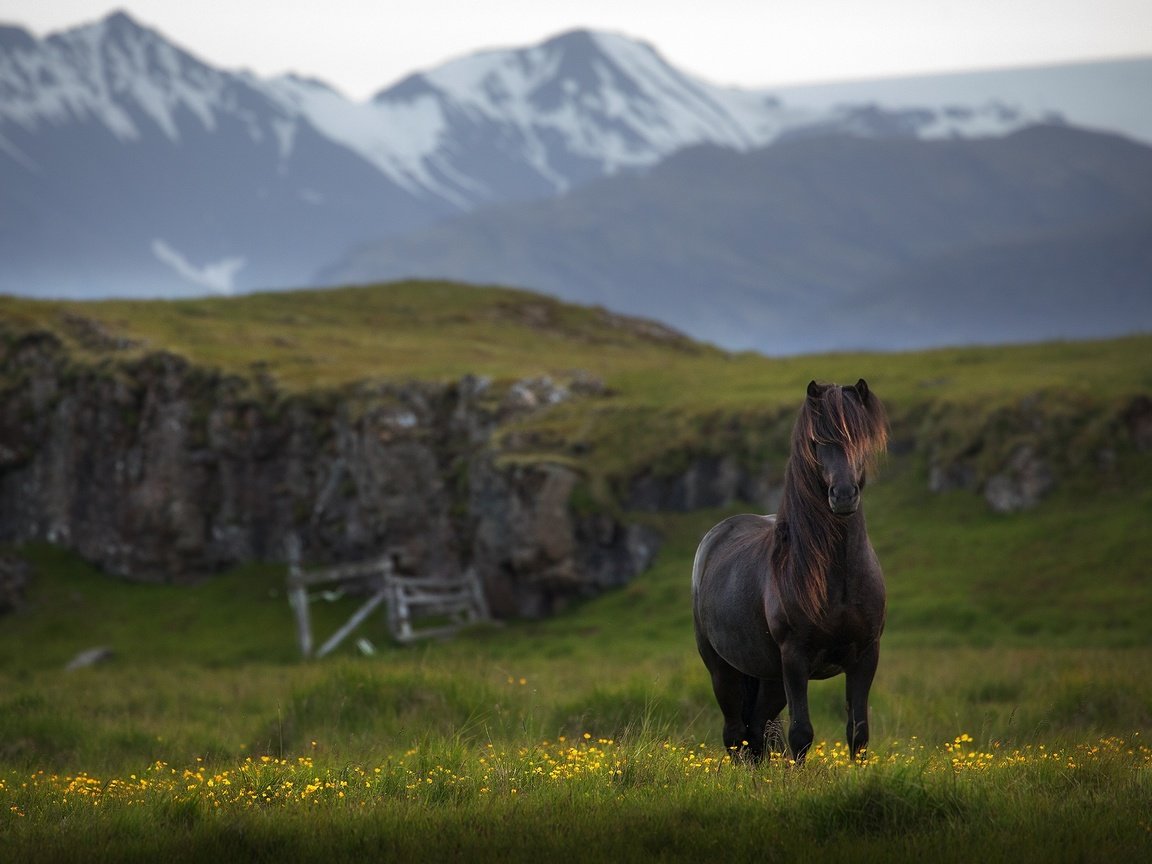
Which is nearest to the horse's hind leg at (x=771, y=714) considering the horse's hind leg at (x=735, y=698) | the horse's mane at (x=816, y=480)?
the horse's hind leg at (x=735, y=698)

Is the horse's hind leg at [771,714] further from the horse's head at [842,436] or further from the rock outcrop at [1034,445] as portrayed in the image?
the rock outcrop at [1034,445]

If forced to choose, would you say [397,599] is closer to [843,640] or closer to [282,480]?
[282,480]

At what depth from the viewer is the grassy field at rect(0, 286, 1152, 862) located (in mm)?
8758

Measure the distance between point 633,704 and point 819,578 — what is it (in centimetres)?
635

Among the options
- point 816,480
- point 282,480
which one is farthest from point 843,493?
point 282,480

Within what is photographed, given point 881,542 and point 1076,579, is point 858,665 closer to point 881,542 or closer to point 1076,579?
point 1076,579

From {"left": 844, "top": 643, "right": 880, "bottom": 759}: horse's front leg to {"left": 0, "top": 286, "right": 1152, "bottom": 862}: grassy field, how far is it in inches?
13.5

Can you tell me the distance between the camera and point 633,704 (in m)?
16.3

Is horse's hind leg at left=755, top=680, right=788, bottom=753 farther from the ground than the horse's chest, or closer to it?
closer to it

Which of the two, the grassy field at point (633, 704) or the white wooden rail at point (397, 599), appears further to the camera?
the white wooden rail at point (397, 599)

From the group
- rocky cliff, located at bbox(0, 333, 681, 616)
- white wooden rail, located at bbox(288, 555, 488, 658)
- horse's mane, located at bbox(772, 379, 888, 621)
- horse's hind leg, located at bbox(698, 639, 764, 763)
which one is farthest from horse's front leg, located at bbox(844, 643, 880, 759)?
white wooden rail, located at bbox(288, 555, 488, 658)

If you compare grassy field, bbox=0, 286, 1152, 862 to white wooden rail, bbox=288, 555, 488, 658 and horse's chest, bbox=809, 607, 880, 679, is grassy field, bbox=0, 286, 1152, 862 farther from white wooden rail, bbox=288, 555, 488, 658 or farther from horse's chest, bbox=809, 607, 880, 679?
white wooden rail, bbox=288, 555, 488, 658

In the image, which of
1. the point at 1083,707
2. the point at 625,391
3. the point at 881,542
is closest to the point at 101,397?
the point at 625,391

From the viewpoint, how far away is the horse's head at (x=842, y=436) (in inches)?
391
